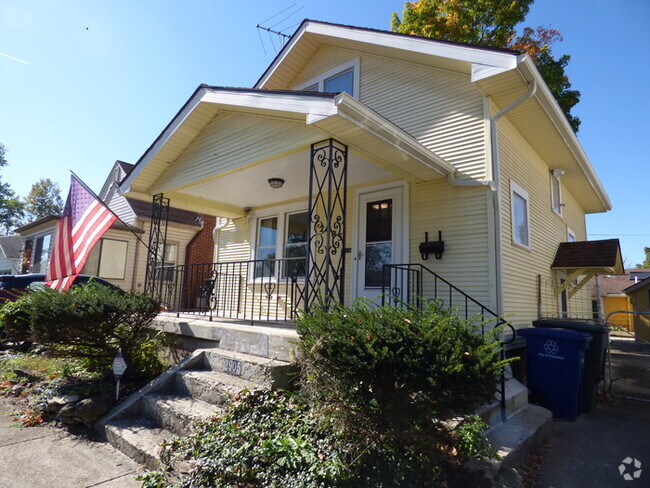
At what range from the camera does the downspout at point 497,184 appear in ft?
17.4

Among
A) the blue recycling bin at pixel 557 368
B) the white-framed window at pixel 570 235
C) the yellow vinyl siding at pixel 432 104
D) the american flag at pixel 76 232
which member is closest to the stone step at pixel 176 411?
the american flag at pixel 76 232

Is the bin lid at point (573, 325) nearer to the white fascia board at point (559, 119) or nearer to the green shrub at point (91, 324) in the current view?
the white fascia board at point (559, 119)

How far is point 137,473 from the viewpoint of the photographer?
10.0 ft

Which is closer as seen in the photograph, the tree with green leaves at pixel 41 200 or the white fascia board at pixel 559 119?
the white fascia board at pixel 559 119

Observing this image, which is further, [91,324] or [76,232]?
[76,232]

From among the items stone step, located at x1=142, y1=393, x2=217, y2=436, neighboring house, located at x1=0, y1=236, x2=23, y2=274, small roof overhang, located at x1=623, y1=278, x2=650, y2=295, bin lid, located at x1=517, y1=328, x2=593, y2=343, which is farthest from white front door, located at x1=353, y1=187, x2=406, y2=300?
neighboring house, located at x1=0, y1=236, x2=23, y2=274

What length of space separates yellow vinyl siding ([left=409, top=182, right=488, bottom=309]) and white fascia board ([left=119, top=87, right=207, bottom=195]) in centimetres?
379

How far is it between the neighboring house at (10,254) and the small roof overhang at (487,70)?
19802 millimetres

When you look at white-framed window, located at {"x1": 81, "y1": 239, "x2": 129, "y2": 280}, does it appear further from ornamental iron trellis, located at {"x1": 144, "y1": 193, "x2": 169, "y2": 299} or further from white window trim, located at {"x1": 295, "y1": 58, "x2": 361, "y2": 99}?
white window trim, located at {"x1": 295, "y1": 58, "x2": 361, "y2": 99}

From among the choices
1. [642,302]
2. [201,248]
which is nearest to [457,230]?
[201,248]

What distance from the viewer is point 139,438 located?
3475 mm

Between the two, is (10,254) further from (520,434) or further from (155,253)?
(520,434)

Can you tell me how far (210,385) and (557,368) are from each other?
427cm

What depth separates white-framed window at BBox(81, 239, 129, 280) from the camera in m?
12.7
